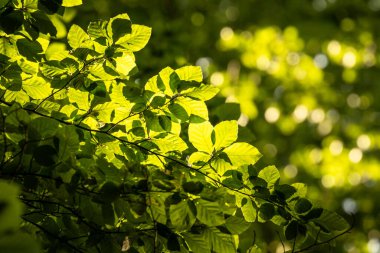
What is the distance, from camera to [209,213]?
111 cm

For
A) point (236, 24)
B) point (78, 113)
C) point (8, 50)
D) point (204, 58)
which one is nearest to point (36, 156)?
point (78, 113)

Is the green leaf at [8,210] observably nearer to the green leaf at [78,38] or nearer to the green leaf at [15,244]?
the green leaf at [15,244]

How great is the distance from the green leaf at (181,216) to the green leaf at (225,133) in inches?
9.5

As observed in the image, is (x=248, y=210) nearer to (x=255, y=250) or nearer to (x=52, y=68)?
(x=255, y=250)

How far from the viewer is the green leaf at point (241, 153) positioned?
1.26 m

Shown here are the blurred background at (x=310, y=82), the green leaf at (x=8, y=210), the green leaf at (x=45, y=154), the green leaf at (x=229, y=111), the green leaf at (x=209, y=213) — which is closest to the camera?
the green leaf at (x=8, y=210)

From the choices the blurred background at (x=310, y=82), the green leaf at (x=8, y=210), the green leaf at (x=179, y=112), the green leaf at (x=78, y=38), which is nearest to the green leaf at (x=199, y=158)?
the green leaf at (x=179, y=112)

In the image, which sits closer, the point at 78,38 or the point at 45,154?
the point at 45,154

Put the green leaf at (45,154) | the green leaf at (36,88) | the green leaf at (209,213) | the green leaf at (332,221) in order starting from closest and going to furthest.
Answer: the green leaf at (45,154)
the green leaf at (209,213)
the green leaf at (332,221)
the green leaf at (36,88)

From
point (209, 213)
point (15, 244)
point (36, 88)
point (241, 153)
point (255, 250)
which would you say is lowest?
point (255, 250)

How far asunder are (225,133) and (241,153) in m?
0.08

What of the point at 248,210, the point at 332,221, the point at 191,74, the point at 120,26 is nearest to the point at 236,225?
the point at 248,210

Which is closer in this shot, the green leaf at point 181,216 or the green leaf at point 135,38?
the green leaf at point 181,216

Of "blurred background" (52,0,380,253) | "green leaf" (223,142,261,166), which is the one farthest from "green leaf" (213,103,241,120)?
"blurred background" (52,0,380,253)
